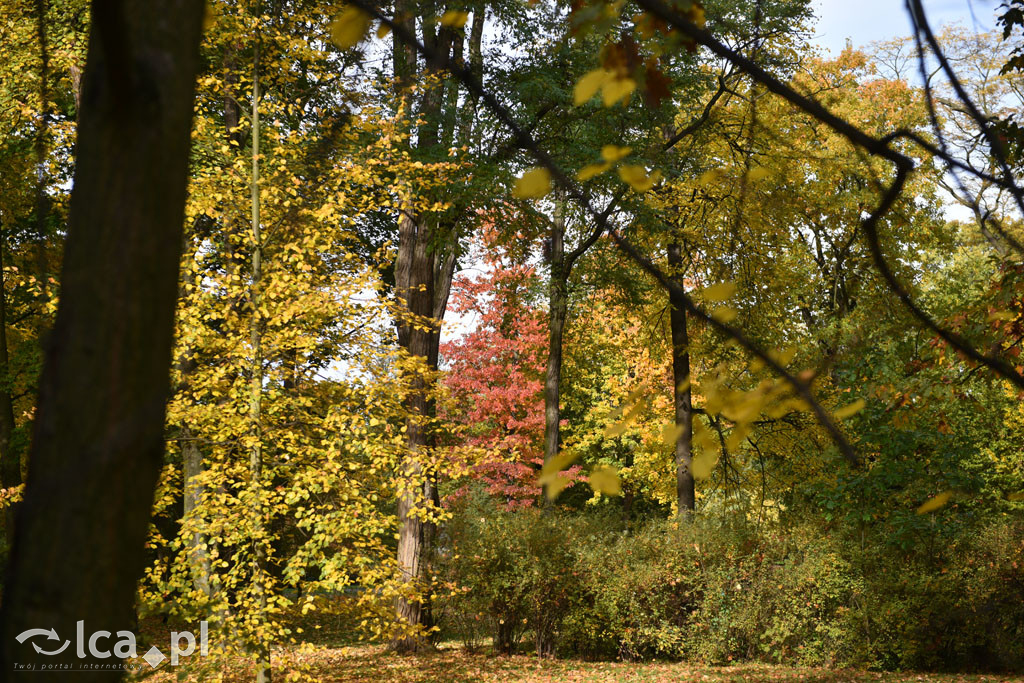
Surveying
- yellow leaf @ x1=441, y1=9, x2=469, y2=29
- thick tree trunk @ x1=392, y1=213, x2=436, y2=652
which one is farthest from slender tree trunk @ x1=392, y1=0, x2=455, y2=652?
yellow leaf @ x1=441, y1=9, x2=469, y2=29

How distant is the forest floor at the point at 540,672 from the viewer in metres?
8.47

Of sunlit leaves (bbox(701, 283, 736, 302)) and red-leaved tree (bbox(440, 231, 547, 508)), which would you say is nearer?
sunlit leaves (bbox(701, 283, 736, 302))

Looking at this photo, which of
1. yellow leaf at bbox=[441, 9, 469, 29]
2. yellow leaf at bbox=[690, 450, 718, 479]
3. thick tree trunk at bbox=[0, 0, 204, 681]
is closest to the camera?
thick tree trunk at bbox=[0, 0, 204, 681]

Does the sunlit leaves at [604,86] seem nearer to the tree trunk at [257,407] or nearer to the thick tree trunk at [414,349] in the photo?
the tree trunk at [257,407]

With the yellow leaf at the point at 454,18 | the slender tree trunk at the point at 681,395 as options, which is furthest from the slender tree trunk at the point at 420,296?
the yellow leaf at the point at 454,18

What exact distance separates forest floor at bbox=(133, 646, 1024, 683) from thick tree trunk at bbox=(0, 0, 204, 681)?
782 centimetres

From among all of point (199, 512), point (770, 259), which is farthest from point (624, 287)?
point (199, 512)

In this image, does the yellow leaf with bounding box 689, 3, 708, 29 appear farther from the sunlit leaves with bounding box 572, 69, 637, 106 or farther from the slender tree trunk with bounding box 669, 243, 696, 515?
the slender tree trunk with bounding box 669, 243, 696, 515

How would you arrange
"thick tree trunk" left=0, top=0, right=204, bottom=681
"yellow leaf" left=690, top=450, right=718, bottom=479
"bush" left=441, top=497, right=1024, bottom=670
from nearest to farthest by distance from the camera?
"thick tree trunk" left=0, top=0, right=204, bottom=681 → "yellow leaf" left=690, top=450, right=718, bottom=479 → "bush" left=441, top=497, right=1024, bottom=670

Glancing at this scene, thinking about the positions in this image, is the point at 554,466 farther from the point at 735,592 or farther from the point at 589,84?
the point at 735,592

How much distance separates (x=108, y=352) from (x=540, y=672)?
9.49 m

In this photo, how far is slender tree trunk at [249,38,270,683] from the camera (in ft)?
18.3

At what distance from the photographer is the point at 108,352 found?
2.47ft

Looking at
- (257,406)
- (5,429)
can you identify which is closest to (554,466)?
(257,406)
